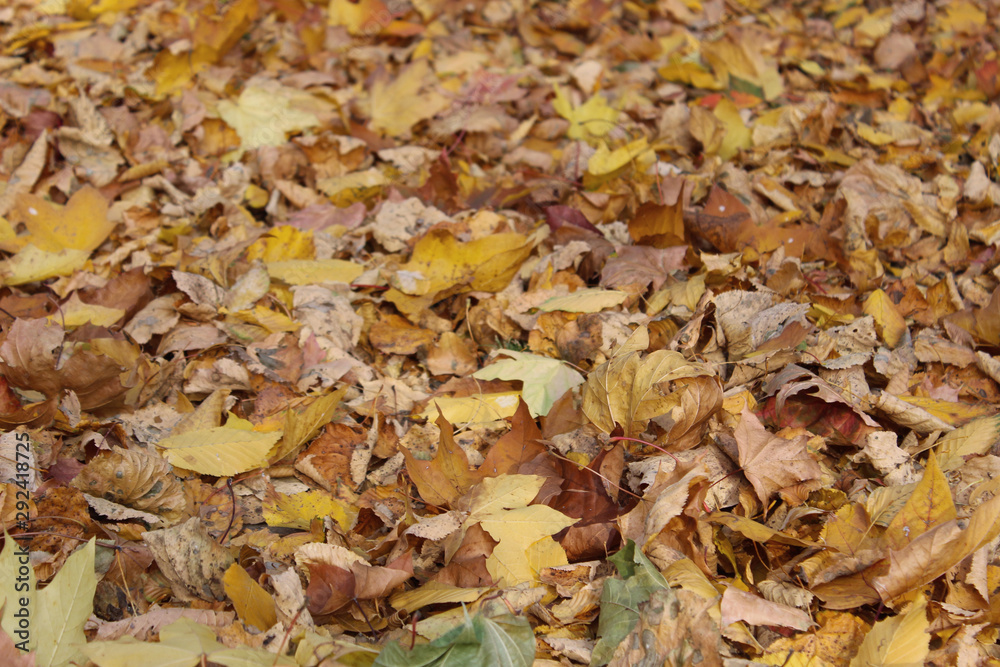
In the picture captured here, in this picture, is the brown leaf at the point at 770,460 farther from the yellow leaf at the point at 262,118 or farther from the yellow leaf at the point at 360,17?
the yellow leaf at the point at 360,17

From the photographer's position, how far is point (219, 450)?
4.99 ft

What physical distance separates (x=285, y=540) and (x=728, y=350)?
42.4 inches

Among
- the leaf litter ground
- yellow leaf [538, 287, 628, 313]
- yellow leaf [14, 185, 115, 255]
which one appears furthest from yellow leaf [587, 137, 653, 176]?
yellow leaf [14, 185, 115, 255]

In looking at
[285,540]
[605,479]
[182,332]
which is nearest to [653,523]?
[605,479]

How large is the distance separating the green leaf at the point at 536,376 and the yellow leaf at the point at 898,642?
0.74 meters

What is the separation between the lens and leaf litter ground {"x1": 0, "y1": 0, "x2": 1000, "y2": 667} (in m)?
1.19

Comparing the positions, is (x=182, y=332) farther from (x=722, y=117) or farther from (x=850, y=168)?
(x=850, y=168)

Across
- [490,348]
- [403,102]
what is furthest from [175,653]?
[403,102]

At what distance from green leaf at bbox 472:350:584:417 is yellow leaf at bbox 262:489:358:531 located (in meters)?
0.43

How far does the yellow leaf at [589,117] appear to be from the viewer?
8.90ft

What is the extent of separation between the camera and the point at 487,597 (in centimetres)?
122

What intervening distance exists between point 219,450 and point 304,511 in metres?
0.25

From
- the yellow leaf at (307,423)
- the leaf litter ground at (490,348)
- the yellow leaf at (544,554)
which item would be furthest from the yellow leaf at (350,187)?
the yellow leaf at (544,554)

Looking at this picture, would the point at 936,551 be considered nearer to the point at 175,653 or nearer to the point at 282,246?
the point at 175,653
